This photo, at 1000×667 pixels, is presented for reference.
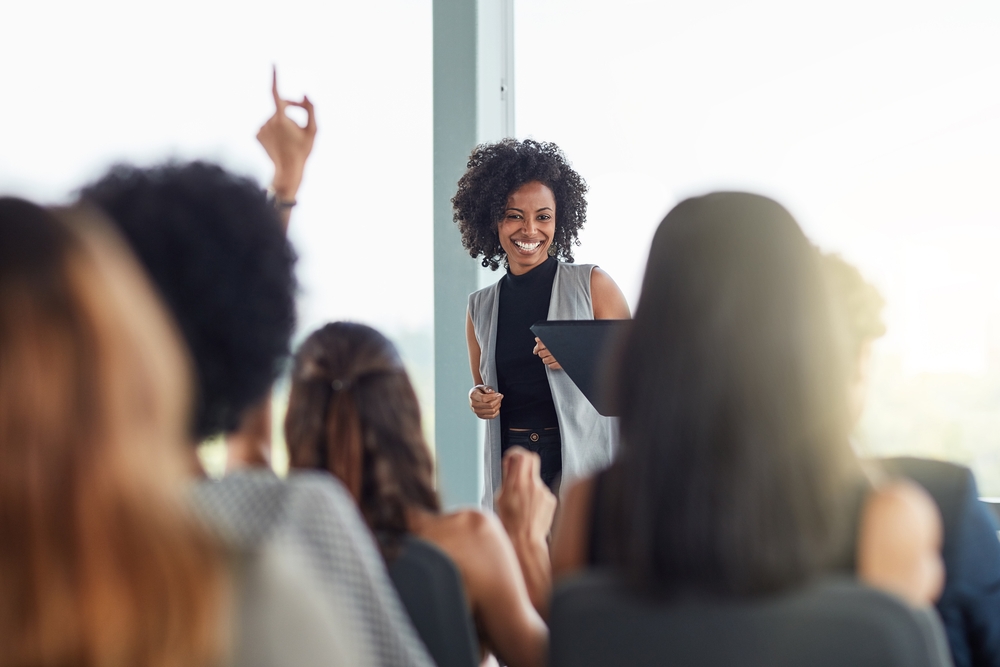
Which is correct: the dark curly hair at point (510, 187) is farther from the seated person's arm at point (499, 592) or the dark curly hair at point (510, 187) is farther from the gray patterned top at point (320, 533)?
the gray patterned top at point (320, 533)

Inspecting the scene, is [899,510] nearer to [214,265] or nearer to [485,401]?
[214,265]

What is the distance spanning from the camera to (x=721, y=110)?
330 cm

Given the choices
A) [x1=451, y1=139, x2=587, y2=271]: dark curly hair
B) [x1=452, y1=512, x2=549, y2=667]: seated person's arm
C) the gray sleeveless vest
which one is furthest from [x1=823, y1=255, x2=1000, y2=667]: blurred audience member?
[x1=451, y1=139, x2=587, y2=271]: dark curly hair

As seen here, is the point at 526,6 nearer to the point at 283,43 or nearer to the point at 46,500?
the point at 283,43

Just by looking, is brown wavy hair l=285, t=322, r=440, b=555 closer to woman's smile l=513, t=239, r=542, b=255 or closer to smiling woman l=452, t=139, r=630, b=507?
smiling woman l=452, t=139, r=630, b=507

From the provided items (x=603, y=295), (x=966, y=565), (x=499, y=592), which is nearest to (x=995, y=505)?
(x=603, y=295)

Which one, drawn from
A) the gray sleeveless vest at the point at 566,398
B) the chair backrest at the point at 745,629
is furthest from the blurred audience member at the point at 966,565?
the gray sleeveless vest at the point at 566,398

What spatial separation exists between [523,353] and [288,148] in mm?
1347

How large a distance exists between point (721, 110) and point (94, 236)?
3045mm

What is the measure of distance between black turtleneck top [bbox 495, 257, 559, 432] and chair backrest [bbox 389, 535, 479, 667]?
180 centimetres

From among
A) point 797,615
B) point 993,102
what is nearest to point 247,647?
point 797,615

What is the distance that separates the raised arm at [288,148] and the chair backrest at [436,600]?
948 mm

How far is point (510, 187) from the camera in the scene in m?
3.17

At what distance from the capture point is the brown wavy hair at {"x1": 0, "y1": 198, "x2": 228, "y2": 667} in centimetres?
53
